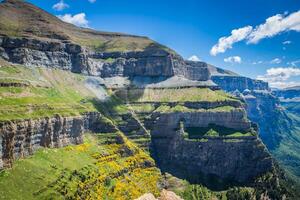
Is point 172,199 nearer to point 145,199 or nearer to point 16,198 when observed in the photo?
point 145,199

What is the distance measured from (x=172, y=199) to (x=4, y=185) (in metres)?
106

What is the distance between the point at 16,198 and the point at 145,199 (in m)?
104

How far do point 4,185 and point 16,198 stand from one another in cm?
846

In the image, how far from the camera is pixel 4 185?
195 meters

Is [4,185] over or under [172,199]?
under

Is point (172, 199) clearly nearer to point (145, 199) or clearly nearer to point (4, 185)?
point (145, 199)

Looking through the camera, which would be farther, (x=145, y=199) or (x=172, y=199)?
(x=172, y=199)

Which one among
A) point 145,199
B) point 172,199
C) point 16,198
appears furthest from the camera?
point 16,198

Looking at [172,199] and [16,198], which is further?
[16,198]

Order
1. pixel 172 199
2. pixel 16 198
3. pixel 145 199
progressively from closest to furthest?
pixel 145 199, pixel 172 199, pixel 16 198

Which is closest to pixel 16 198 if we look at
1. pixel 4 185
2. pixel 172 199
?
pixel 4 185

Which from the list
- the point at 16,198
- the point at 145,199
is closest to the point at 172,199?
the point at 145,199

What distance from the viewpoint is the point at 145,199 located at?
111750mm

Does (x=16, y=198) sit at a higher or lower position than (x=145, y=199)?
lower
